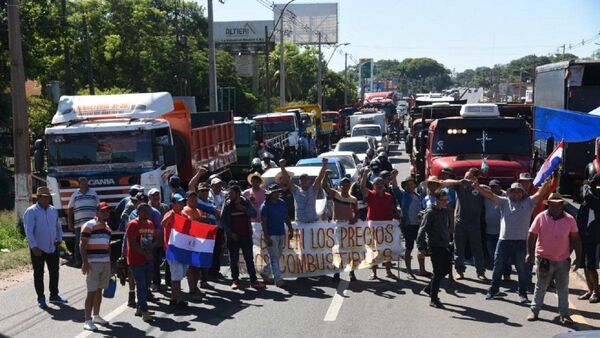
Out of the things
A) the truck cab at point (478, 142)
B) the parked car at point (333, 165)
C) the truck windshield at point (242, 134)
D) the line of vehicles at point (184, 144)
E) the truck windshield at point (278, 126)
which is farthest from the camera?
the truck windshield at point (278, 126)

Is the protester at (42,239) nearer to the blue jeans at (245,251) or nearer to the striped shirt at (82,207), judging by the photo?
the striped shirt at (82,207)

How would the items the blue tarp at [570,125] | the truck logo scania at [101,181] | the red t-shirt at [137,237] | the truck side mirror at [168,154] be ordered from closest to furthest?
the red t-shirt at [137,237] < the blue tarp at [570,125] < the truck logo scania at [101,181] < the truck side mirror at [168,154]

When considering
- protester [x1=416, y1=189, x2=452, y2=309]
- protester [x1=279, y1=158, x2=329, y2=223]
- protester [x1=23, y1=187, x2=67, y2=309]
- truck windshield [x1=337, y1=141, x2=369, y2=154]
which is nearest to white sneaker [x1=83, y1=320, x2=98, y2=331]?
protester [x1=23, y1=187, x2=67, y2=309]

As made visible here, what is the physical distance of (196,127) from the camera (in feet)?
70.3

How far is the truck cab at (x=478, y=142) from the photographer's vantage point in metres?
16.7

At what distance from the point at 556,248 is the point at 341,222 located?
13.5 ft

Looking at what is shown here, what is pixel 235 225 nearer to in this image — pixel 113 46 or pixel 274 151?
pixel 274 151

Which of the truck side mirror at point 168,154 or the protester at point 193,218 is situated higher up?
the truck side mirror at point 168,154

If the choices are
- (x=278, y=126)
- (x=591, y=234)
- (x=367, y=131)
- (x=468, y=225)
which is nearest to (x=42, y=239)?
(x=468, y=225)

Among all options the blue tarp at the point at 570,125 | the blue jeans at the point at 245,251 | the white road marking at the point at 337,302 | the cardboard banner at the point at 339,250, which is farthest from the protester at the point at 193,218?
the blue tarp at the point at 570,125

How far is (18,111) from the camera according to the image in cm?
1783

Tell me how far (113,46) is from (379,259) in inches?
1580

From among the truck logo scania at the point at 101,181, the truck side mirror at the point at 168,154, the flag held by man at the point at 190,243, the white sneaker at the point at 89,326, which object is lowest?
the white sneaker at the point at 89,326

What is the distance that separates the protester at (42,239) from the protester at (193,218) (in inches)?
75.1
